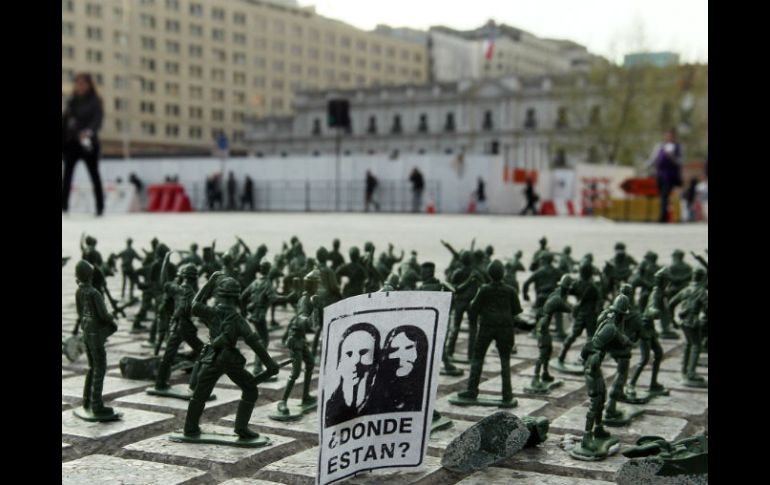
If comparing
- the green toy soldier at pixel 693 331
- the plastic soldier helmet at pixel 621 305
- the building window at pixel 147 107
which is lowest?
the green toy soldier at pixel 693 331

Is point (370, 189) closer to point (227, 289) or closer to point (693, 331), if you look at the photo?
point (693, 331)

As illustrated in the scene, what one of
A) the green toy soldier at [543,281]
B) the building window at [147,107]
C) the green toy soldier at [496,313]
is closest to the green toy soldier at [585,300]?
the green toy soldier at [496,313]

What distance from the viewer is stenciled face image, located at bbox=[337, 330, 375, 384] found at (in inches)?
159

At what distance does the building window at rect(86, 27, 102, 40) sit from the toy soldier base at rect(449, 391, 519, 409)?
10459 cm

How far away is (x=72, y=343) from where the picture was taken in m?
7.15

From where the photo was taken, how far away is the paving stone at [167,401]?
5758mm

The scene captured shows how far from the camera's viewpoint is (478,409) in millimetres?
5883

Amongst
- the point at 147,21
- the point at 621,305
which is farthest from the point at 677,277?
the point at 147,21

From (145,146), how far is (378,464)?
109437 millimetres

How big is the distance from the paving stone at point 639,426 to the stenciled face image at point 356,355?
5.90 feet

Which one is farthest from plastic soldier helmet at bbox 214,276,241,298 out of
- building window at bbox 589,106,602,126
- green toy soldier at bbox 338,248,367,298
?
building window at bbox 589,106,602,126

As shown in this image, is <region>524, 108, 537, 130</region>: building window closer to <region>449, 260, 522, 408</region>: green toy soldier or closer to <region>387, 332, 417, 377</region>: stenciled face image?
<region>449, 260, 522, 408</region>: green toy soldier

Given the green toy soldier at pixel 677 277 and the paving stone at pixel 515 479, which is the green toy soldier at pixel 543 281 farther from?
the paving stone at pixel 515 479
